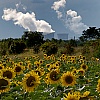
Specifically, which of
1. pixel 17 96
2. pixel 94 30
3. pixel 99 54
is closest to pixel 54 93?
pixel 17 96

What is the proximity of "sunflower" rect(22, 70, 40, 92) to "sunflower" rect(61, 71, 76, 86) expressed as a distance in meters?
0.34

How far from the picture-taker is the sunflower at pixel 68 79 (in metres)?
4.36

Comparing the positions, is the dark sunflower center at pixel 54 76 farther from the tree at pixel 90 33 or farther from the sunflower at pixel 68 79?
the tree at pixel 90 33

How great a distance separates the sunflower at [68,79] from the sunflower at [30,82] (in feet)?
1.13

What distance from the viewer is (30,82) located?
424 cm

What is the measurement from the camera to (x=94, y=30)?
67500mm

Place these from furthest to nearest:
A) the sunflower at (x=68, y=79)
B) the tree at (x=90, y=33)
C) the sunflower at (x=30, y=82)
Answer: the tree at (x=90, y=33)
the sunflower at (x=68, y=79)
the sunflower at (x=30, y=82)

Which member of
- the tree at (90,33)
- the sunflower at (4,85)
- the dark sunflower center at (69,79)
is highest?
the tree at (90,33)

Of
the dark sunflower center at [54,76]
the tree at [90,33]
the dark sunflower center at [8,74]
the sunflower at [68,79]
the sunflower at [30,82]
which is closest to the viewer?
the sunflower at [30,82]

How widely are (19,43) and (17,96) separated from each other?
32.6m

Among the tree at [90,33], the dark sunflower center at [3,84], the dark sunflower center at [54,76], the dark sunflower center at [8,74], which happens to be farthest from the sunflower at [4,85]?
the tree at [90,33]

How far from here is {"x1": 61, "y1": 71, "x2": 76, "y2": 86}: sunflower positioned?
4.36 m

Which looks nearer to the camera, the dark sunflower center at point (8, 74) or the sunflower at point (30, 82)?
the sunflower at point (30, 82)

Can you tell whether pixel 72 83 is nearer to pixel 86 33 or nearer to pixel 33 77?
pixel 33 77
